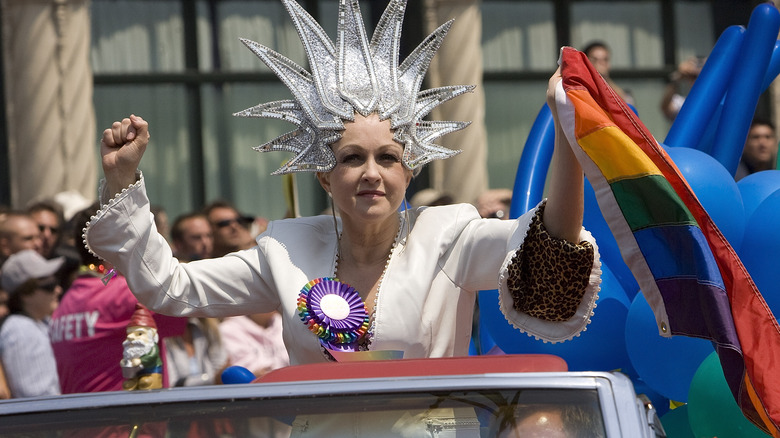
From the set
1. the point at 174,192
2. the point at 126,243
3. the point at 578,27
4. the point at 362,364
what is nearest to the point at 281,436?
the point at 362,364

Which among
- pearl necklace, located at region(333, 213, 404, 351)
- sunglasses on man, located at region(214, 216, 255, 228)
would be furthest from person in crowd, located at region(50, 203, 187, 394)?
pearl necklace, located at region(333, 213, 404, 351)

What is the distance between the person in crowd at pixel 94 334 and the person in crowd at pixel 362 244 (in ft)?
5.16

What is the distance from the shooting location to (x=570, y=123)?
2795mm

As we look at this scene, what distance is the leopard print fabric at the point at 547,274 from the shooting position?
274cm

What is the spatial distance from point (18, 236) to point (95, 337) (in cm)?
172

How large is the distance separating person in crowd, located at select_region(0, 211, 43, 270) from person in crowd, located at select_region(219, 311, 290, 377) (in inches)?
48.9

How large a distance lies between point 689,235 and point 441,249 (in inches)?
25.6

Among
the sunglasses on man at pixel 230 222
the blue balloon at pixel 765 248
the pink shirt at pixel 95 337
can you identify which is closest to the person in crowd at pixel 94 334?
the pink shirt at pixel 95 337

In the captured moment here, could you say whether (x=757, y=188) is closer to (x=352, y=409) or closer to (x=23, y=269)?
(x=352, y=409)

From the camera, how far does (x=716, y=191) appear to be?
3.52 meters

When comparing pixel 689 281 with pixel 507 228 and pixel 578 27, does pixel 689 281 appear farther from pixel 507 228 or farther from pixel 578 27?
pixel 578 27

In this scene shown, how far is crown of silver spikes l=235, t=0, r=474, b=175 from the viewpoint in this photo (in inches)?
124

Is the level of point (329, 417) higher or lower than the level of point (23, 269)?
higher

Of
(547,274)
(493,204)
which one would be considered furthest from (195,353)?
(547,274)
